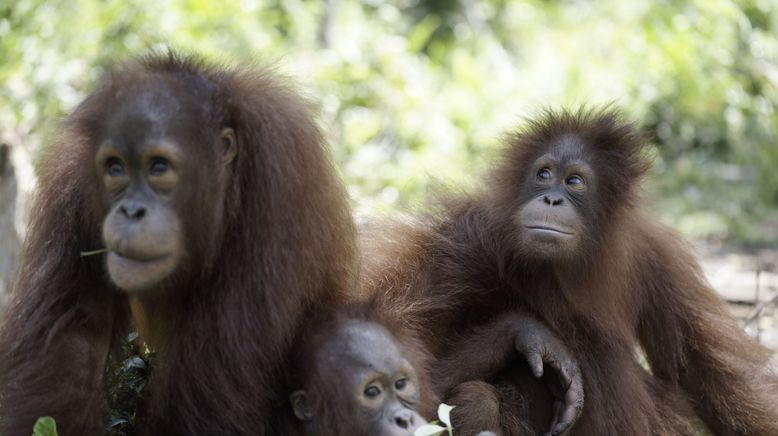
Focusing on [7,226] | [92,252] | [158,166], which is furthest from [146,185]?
[7,226]

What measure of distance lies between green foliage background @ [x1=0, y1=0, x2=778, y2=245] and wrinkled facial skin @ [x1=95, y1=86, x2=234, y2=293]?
170 inches

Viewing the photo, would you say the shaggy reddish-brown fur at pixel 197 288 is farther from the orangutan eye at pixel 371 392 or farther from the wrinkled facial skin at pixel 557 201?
the wrinkled facial skin at pixel 557 201

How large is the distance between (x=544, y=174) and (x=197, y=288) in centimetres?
176

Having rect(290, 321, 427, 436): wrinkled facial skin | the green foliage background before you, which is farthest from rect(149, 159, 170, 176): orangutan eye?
the green foliage background

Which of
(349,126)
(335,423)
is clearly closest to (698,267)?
(335,423)

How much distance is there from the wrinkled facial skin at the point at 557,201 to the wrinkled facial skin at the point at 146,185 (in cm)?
158

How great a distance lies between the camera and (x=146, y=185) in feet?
13.2

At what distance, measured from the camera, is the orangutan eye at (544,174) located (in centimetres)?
511

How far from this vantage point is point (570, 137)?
520 cm

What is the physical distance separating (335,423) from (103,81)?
1.67 m

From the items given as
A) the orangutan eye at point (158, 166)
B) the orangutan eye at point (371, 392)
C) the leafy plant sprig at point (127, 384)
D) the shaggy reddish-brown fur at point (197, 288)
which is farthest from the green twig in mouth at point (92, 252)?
the orangutan eye at point (371, 392)

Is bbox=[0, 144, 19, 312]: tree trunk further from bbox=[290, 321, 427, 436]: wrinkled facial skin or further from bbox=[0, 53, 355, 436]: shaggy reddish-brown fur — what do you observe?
bbox=[290, 321, 427, 436]: wrinkled facial skin

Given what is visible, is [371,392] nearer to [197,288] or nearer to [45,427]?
[197,288]

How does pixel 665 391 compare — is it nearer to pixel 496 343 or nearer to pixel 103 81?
pixel 496 343
